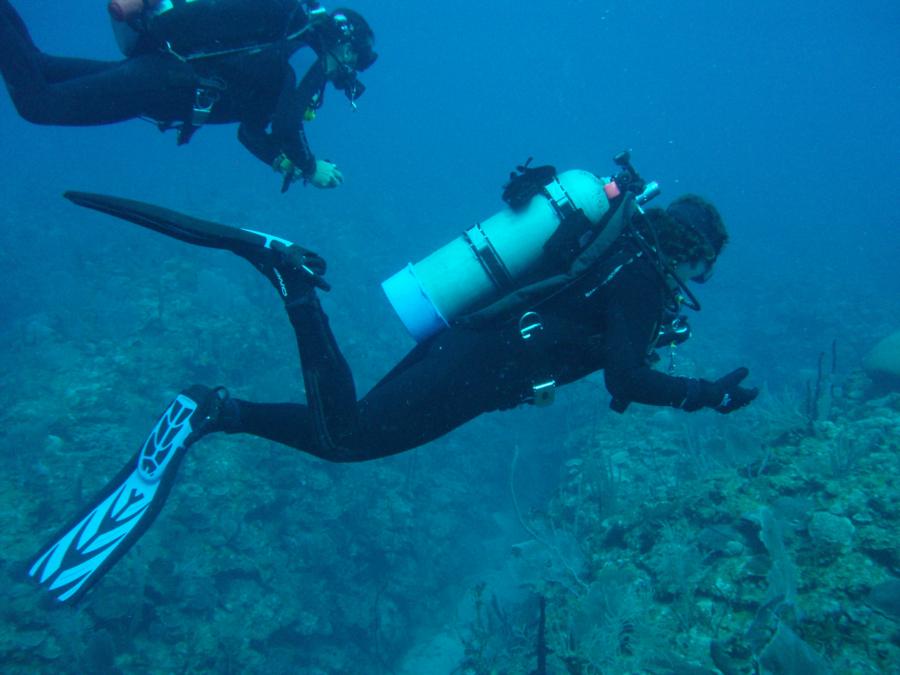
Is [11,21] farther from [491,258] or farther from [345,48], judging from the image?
[491,258]

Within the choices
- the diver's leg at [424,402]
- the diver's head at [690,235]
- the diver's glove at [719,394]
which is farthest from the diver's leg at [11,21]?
the diver's glove at [719,394]

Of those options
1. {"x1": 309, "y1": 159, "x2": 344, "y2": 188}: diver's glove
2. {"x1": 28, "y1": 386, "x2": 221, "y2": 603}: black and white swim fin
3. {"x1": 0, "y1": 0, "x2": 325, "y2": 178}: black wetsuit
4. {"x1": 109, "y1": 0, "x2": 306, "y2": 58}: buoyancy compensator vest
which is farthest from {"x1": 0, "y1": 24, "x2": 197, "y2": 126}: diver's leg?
{"x1": 28, "y1": 386, "x2": 221, "y2": 603}: black and white swim fin

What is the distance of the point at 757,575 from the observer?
3.33m

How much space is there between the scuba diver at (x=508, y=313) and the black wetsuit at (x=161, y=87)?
95 centimetres

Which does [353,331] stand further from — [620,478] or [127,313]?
[620,478]

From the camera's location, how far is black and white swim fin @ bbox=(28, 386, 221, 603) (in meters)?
3.58

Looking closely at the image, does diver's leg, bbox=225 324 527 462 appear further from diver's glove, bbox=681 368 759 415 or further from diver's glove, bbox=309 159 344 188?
diver's glove, bbox=309 159 344 188

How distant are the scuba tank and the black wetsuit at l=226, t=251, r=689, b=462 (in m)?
0.23

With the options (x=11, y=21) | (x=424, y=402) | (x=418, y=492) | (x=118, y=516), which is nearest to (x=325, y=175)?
(x=11, y=21)

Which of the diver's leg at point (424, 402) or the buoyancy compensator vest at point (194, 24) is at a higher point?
the buoyancy compensator vest at point (194, 24)

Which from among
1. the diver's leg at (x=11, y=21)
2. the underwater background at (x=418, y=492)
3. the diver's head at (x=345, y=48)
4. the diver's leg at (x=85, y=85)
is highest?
the diver's leg at (x=11, y=21)

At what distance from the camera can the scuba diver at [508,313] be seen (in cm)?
275

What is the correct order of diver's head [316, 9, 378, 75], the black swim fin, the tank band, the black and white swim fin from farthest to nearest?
1. diver's head [316, 9, 378, 75]
2. the black and white swim fin
3. the tank band
4. the black swim fin

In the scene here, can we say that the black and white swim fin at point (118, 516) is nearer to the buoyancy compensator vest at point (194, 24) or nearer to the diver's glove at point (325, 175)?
the diver's glove at point (325, 175)
